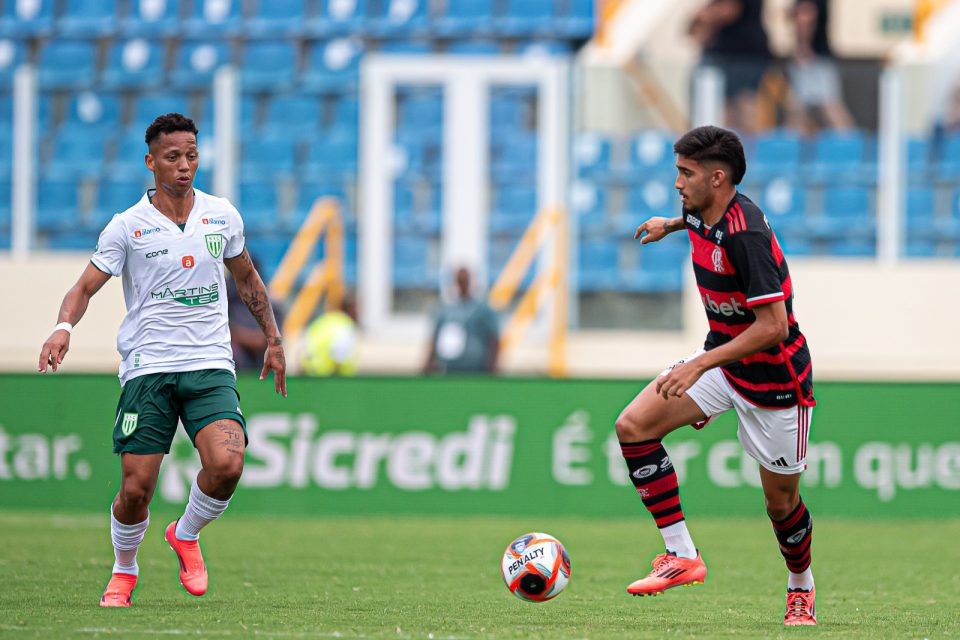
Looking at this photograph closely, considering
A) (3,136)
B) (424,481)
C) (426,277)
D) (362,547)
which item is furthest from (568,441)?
(3,136)

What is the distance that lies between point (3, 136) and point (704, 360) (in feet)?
43.4

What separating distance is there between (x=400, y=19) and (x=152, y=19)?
297cm

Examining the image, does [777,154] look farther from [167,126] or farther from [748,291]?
[167,126]

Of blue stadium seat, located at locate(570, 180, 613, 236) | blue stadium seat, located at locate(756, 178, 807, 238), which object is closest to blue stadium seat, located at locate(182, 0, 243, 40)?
blue stadium seat, located at locate(570, 180, 613, 236)

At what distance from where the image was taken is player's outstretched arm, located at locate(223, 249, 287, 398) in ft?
23.6

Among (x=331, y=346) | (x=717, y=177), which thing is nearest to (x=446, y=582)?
(x=717, y=177)

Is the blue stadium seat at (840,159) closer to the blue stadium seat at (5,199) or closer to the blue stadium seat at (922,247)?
the blue stadium seat at (922,247)

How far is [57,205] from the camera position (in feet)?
57.6

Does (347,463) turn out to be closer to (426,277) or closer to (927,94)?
(426,277)

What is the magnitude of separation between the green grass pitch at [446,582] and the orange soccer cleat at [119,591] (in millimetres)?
116

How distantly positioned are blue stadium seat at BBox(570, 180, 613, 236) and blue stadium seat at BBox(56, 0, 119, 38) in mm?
6045

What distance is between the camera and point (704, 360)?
21.1 feet

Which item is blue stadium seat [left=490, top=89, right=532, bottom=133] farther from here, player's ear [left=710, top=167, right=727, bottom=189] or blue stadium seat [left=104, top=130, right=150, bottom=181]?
player's ear [left=710, top=167, right=727, bottom=189]

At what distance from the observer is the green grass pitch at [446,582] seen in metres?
6.52
